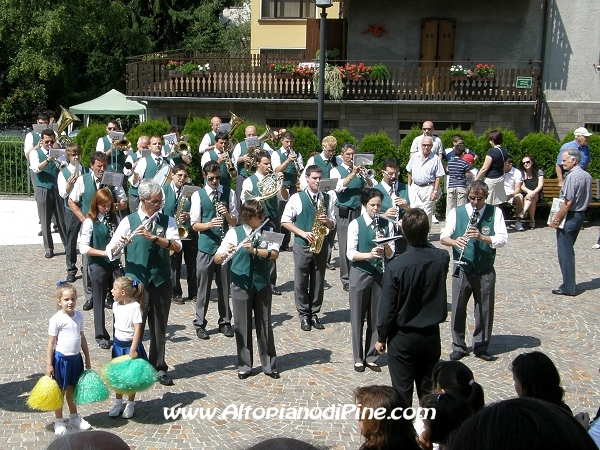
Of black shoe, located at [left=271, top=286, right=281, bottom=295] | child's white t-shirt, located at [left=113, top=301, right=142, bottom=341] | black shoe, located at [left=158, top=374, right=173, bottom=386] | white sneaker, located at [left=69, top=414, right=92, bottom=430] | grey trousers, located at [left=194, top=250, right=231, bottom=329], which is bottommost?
black shoe, located at [left=271, top=286, right=281, bottom=295]

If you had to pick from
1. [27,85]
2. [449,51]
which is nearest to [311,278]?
[449,51]

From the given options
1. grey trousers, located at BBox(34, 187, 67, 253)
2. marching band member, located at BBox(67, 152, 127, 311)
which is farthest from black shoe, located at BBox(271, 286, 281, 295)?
grey trousers, located at BBox(34, 187, 67, 253)

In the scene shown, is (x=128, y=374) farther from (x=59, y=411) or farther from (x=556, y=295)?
(x=556, y=295)

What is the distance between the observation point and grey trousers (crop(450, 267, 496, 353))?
26.9ft

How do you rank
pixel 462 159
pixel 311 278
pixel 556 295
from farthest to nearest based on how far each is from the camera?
pixel 462 159
pixel 556 295
pixel 311 278

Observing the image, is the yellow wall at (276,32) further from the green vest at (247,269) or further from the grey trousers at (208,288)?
the green vest at (247,269)

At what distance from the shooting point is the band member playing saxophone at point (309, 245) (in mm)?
9281

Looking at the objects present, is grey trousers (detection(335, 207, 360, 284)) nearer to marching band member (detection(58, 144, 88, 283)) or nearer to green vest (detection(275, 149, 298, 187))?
green vest (detection(275, 149, 298, 187))

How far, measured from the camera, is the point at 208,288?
9070 millimetres

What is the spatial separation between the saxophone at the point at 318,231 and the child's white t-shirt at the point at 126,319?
288cm

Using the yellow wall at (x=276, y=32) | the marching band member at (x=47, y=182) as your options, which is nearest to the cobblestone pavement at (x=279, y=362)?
the marching band member at (x=47, y=182)

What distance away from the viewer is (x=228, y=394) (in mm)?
7234

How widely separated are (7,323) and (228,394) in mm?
3459

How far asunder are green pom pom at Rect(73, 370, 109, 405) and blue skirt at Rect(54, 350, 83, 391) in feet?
0.24
